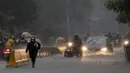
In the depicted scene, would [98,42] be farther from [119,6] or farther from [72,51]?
[119,6]

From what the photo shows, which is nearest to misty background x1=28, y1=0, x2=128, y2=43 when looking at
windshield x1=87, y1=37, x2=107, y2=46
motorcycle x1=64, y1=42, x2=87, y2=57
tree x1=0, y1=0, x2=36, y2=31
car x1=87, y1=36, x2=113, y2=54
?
tree x1=0, y1=0, x2=36, y2=31

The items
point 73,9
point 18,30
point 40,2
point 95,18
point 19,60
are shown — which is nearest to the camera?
point 19,60

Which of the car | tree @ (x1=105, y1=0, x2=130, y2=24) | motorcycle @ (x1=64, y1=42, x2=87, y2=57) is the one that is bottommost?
motorcycle @ (x1=64, y1=42, x2=87, y2=57)

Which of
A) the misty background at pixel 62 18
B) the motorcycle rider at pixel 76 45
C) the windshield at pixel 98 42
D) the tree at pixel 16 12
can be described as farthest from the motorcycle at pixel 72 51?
the misty background at pixel 62 18

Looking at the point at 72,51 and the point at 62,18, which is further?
the point at 62,18

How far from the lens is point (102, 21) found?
103125 mm

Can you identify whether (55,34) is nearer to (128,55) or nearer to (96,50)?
(96,50)

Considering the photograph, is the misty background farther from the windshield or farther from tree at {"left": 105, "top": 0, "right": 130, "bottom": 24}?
tree at {"left": 105, "top": 0, "right": 130, "bottom": 24}

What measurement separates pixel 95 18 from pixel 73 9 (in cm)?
1824

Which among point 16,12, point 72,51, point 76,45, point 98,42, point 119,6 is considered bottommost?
point 72,51

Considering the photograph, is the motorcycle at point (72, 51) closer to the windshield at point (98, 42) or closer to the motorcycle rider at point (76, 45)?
the motorcycle rider at point (76, 45)

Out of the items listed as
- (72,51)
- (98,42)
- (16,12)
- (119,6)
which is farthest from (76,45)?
(16,12)

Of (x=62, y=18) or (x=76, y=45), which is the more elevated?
(x=62, y=18)

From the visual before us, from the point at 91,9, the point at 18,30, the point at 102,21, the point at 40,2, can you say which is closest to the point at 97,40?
the point at 18,30
